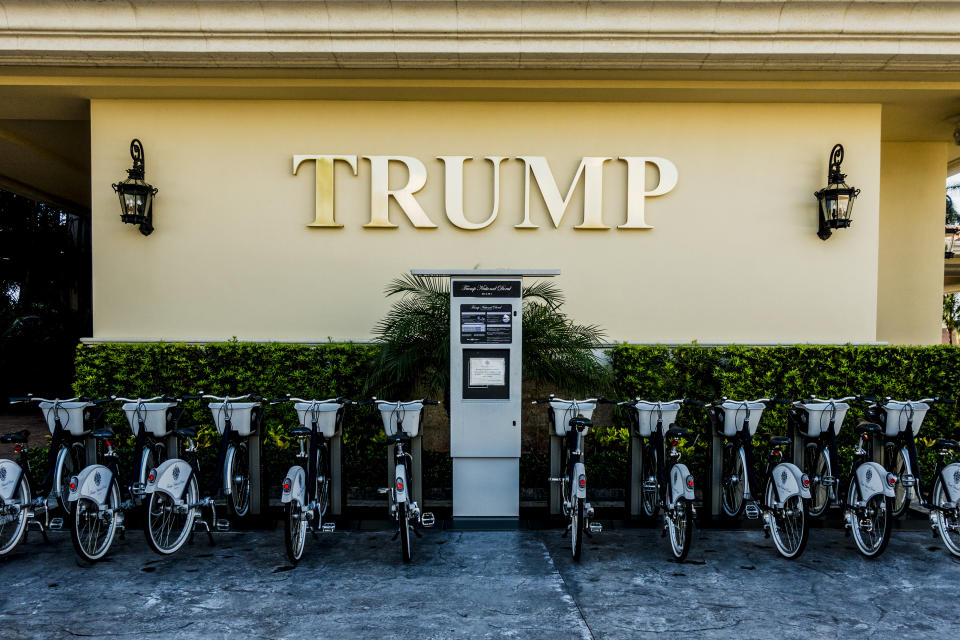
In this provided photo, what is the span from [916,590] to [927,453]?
312 cm

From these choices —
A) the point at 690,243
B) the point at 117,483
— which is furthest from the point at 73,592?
the point at 690,243

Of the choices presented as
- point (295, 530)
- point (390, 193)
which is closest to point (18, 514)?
point (295, 530)

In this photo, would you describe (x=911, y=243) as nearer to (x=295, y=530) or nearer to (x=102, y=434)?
(x=295, y=530)

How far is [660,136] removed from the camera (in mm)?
7523

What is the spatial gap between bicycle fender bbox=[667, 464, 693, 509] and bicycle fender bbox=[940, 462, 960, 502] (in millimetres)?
2034

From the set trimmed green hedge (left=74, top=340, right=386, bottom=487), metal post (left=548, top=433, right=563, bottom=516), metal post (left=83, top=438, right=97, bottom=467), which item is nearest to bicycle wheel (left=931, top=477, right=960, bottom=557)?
metal post (left=548, top=433, right=563, bottom=516)

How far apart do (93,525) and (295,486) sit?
4.99 feet

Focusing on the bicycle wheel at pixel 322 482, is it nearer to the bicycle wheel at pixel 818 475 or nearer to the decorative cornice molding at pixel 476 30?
the bicycle wheel at pixel 818 475

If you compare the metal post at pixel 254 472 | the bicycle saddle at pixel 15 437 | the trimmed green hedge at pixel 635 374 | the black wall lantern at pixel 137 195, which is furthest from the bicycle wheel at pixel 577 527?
the black wall lantern at pixel 137 195

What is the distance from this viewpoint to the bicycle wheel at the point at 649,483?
505 centimetres

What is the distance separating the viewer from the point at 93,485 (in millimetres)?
4352

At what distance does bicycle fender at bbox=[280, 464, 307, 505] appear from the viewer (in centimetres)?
429

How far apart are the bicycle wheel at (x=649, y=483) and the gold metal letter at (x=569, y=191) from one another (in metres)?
3.13

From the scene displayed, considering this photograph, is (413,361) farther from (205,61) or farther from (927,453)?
(927,453)
